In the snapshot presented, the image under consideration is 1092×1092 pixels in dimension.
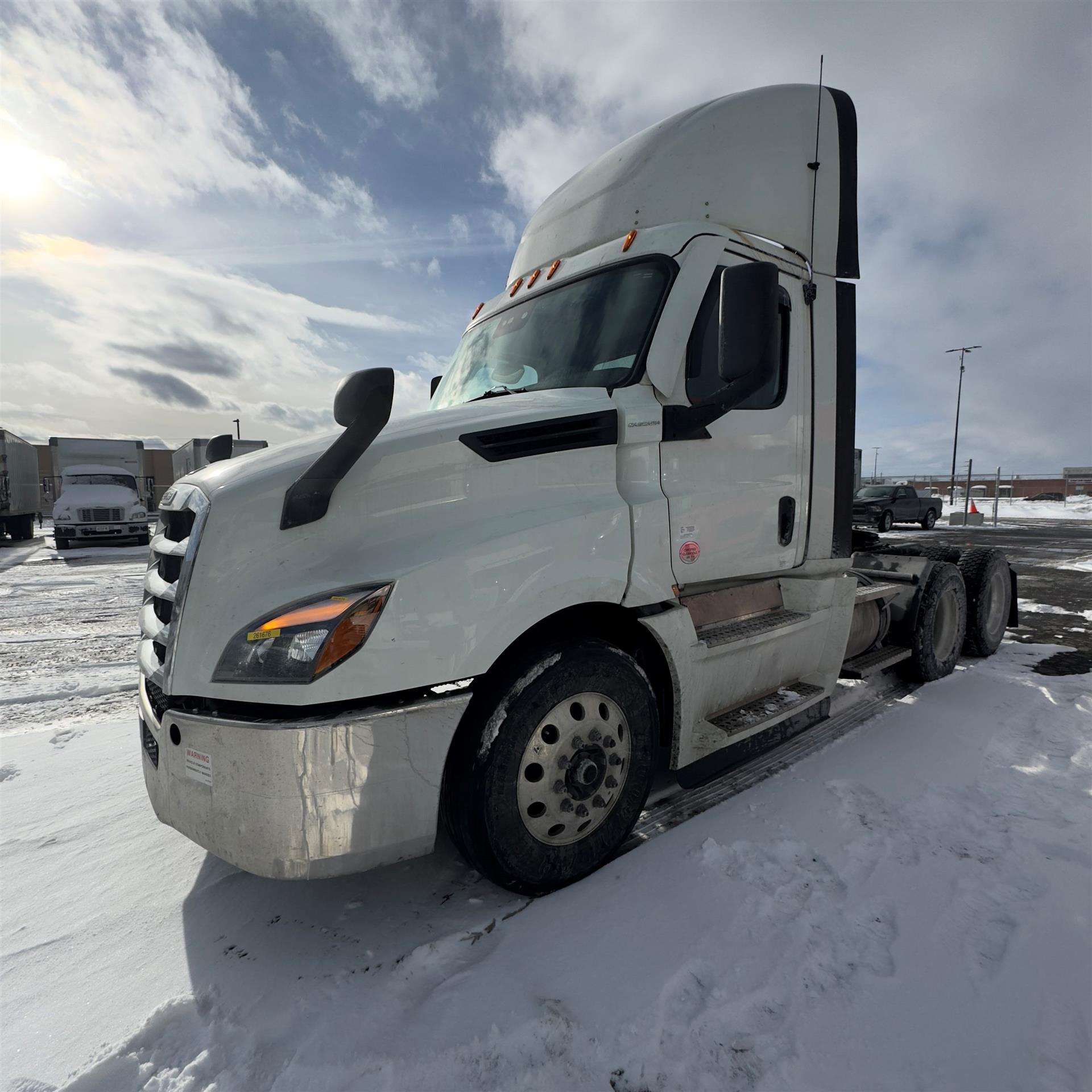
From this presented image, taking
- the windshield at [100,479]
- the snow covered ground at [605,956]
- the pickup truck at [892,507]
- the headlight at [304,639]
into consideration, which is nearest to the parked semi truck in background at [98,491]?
the windshield at [100,479]

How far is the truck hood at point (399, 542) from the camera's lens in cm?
203

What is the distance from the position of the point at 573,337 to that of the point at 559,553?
1.27 m

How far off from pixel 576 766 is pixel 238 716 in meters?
1.23

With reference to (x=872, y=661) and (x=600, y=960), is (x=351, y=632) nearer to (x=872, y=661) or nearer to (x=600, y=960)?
(x=600, y=960)

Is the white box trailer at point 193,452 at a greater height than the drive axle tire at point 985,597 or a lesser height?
greater

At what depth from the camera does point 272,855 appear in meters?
2.02

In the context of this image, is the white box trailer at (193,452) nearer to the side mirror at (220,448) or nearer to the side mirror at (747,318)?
the side mirror at (220,448)

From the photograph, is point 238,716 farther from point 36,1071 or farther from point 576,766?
point 576,766

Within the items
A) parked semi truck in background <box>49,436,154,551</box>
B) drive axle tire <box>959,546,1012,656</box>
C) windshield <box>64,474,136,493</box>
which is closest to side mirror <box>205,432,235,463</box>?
drive axle tire <box>959,546,1012,656</box>

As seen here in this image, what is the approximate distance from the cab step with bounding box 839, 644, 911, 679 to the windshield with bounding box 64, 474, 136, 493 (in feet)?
64.2

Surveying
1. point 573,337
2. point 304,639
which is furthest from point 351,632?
point 573,337

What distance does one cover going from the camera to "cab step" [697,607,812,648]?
10.3ft

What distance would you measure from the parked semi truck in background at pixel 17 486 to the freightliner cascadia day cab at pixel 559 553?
68.8ft

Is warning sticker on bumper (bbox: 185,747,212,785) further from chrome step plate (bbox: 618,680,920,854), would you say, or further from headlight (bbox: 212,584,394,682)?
chrome step plate (bbox: 618,680,920,854)
